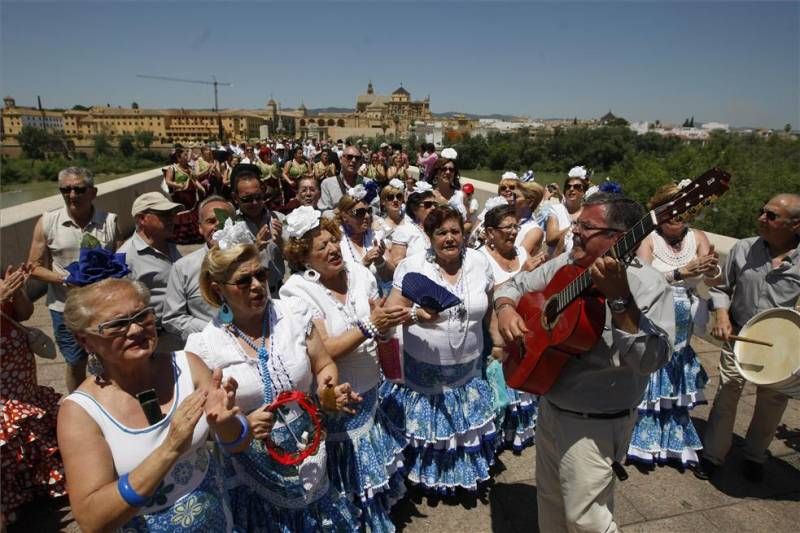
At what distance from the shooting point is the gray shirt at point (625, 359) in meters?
2.01

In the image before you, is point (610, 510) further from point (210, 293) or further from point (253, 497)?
point (210, 293)

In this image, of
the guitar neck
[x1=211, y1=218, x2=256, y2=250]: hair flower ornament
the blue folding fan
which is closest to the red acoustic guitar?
the guitar neck

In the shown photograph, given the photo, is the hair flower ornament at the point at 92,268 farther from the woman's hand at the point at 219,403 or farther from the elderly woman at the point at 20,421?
the elderly woman at the point at 20,421

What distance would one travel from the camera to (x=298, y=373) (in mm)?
2365

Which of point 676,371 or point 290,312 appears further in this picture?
point 676,371

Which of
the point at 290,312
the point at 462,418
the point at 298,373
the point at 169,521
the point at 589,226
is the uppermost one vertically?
the point at 589,226

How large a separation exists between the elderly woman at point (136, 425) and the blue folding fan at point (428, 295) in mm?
1169

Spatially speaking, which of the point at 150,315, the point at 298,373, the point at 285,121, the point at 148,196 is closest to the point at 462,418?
the point at 298,373

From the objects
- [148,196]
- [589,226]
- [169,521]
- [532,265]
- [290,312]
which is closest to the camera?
[169,521]

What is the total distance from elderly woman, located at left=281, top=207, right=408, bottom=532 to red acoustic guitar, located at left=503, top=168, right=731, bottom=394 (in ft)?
2.26

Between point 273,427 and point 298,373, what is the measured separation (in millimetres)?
272

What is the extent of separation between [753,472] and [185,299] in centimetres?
410

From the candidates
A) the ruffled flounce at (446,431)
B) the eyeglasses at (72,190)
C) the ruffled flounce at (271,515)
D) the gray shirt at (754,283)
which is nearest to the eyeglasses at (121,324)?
the ruffled flounce at (271,515)

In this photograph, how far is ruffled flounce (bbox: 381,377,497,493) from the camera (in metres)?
3.22
